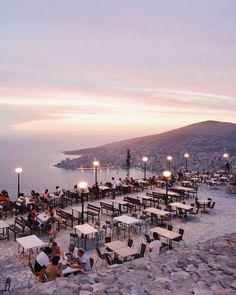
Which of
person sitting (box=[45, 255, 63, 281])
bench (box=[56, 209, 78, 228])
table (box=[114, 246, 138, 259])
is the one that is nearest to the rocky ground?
person sitting (box=[45, 255, 63, 281])

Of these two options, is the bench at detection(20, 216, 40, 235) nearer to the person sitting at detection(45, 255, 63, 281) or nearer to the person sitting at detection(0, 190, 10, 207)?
the person sitting at detection(0, 190, 10, 207)

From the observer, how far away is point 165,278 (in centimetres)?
698

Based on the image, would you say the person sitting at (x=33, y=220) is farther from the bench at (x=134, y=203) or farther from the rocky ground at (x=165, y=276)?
the bench at (x=134, y=203)

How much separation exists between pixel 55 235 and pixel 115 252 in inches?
163

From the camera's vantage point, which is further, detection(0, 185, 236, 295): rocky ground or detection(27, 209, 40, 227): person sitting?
detection(27, 209, 40, 227): person sitting

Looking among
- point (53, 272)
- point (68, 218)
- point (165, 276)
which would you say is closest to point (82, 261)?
point (53, 272)

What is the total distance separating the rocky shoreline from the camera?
21.1 feet

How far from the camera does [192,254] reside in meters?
8.25

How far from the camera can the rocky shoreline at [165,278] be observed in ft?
21.1

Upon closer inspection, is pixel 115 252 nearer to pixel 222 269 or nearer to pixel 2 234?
pixel 222 269

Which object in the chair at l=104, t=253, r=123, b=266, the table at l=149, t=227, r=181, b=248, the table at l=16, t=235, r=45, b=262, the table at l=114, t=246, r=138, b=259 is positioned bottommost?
the chair at l=104, t=253, r=123, b=266

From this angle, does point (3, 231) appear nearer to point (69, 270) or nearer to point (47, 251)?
point (47, 251)

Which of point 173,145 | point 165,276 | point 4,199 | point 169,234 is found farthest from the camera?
point 173,145

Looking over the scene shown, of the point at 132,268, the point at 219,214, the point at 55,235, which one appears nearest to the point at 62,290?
the point at 132,268
